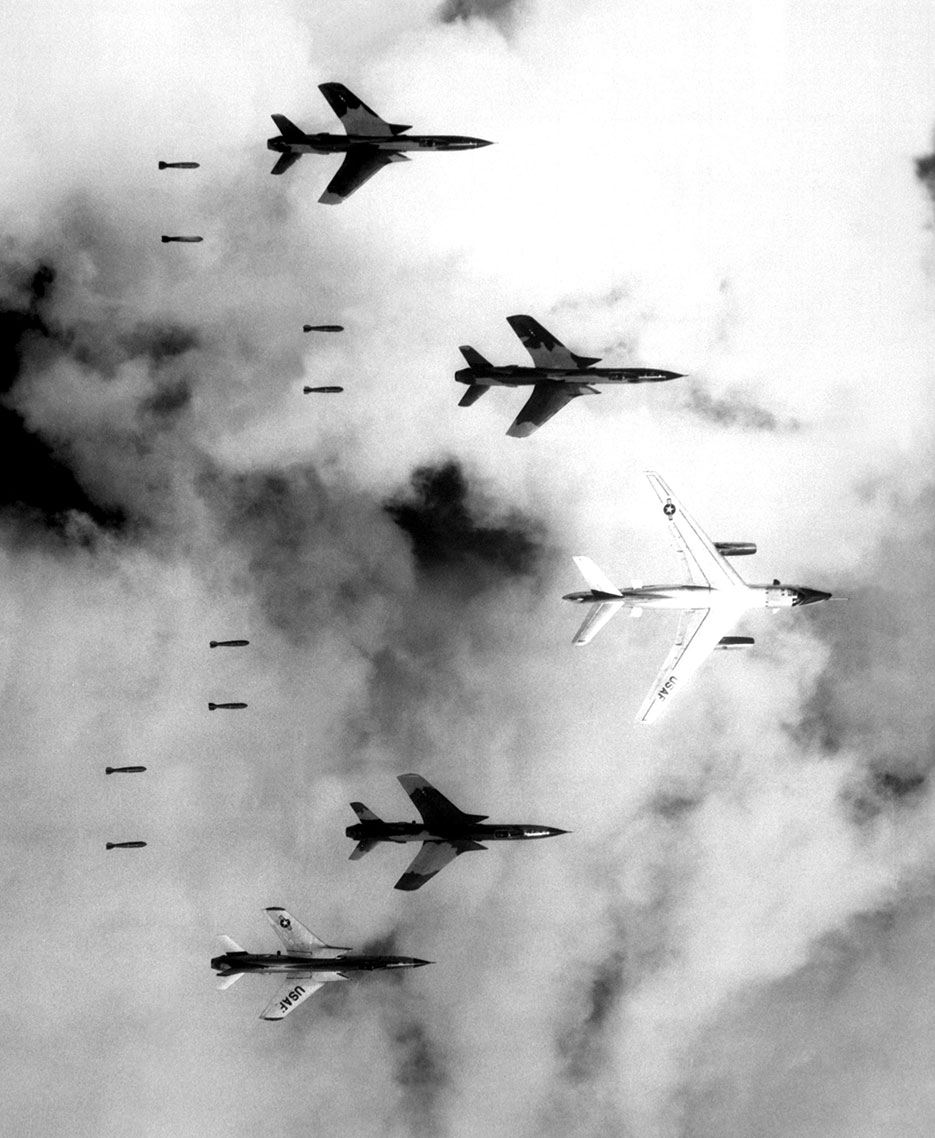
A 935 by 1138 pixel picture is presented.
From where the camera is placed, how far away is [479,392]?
14362 centimetres

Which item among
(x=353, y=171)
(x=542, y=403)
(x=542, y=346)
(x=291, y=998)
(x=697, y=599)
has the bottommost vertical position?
(x=291, y=998)

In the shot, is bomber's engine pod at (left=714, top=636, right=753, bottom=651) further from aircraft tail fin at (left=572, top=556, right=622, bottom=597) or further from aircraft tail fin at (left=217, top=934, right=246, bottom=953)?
aircraft tail fin at (left=217, top=934, right=246, bottom=953)

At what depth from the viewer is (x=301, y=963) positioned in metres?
162

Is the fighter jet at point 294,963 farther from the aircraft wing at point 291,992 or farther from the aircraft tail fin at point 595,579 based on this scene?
the aircraft tail fin at point 595,579

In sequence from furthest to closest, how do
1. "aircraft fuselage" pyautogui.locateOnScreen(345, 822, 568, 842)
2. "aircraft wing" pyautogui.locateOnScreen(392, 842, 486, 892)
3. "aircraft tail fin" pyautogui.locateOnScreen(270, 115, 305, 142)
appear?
"aircraft wing" pyautogui.locateOnScreen(392, 842, 486, 892), "aircraft fuselage" pyautogui.locateOnScreen(345, 822, 568, 842), "aircraft tail fin" pyautogui.locateOnScreen(270, 115, 305, 142)

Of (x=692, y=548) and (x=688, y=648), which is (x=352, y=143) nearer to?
(x=692, y=548)

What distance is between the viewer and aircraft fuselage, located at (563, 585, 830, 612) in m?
147

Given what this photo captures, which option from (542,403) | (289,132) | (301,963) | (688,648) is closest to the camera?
(289,132)

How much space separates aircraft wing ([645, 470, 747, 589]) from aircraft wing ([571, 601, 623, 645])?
37.7 ft

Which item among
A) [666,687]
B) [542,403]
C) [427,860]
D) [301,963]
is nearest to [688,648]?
[666,687]

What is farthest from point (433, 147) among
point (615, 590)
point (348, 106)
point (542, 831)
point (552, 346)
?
point (542, 831)

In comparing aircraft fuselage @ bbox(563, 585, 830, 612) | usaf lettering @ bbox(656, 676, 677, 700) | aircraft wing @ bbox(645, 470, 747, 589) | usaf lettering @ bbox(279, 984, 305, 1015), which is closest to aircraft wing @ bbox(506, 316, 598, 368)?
aircraft wing @ bbox(645, 470, 747, 589)

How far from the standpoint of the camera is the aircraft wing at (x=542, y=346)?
471ft

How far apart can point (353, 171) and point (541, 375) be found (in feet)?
81.3
